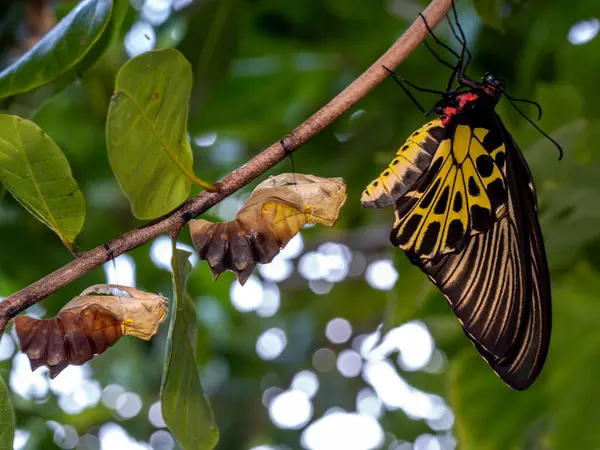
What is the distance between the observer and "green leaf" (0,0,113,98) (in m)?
1.30

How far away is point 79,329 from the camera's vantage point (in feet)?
3.67

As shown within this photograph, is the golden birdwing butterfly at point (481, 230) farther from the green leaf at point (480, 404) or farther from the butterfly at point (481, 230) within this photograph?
the green leaf at point (480, 404)

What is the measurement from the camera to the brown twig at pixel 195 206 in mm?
1094

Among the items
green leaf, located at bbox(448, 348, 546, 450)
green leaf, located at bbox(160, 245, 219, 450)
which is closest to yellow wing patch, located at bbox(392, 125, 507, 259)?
green leaf, located at bbox(160, 245, 219, 450)

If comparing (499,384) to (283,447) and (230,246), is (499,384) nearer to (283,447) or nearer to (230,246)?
(230,246)

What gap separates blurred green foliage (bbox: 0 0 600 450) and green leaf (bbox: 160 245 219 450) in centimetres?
58

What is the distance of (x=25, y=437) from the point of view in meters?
2.65

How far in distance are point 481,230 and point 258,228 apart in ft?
1.77

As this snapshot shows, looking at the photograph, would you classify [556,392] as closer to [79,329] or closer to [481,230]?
[481,230]

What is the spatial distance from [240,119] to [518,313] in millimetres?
1501

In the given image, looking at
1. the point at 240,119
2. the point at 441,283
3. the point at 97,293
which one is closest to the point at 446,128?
the point at 441,283

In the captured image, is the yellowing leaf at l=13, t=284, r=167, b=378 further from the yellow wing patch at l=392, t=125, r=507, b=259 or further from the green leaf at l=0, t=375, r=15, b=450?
the yellow wing patch at l=392, t=125, r=507, b=259

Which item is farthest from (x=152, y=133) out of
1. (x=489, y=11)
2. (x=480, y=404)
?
(x=480, y=404)

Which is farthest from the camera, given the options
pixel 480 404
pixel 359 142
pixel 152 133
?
pixel 359 142
